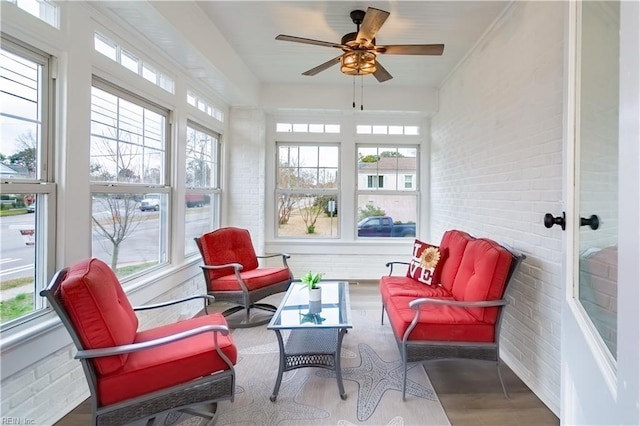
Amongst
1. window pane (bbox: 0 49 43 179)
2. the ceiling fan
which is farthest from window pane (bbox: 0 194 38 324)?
the ceiling fan

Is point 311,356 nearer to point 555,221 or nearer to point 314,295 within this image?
point 314,295

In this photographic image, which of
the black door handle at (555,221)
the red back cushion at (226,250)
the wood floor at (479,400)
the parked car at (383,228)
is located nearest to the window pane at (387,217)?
the parked car at (383,228)

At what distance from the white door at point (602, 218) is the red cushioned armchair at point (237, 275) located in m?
2.53

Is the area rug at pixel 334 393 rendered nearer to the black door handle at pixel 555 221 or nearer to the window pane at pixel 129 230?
the window pane at pixel 129 230

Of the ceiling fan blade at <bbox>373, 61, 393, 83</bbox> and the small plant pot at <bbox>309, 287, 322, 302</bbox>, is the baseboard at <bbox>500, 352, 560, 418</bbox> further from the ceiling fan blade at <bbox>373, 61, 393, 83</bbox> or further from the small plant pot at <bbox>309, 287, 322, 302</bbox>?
the ceiling fan blade at <bbox>373, 61, 393, 83</bbox>

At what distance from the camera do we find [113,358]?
58.9 inches

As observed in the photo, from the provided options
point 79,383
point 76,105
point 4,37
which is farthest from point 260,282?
point 4,37

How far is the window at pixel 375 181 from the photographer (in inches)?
190

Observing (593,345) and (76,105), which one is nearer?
(593,345)

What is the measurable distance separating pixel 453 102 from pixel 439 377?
3072mm

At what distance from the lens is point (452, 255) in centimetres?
279

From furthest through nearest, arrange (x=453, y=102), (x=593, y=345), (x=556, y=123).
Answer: (x=453, y=102), (x=556, y=123), (x=593, y=345)

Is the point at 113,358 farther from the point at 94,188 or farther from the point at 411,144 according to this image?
the point at 411,144

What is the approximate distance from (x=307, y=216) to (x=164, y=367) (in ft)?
11.2
